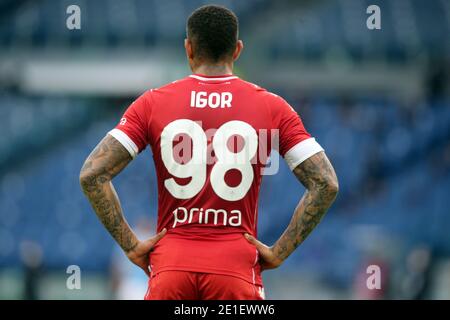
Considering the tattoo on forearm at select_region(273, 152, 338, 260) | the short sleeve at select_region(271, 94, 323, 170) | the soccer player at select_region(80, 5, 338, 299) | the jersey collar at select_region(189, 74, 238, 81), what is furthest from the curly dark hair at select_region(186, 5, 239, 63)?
the tattoo on forearm at select_region(273, 152, 338, 260)

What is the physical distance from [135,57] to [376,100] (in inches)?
176

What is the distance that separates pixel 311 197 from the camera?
4.58 metres

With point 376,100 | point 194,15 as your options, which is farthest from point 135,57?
point 194,15

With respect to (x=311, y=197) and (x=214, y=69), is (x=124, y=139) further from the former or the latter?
(x=311, y=197)

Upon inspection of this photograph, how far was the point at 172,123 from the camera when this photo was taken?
4531 millimetres

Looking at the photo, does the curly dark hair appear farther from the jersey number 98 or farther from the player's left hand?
the player's left hand

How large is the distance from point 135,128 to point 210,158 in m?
0.38

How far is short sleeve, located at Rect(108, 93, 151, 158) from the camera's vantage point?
454 centimetres

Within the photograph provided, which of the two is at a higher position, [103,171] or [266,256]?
[103,171]

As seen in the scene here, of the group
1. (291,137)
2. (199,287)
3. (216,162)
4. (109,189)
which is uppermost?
(291,137)

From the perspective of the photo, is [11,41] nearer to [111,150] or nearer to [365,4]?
[365,4]

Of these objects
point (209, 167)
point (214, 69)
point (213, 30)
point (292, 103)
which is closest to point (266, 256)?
point (209, 167)
